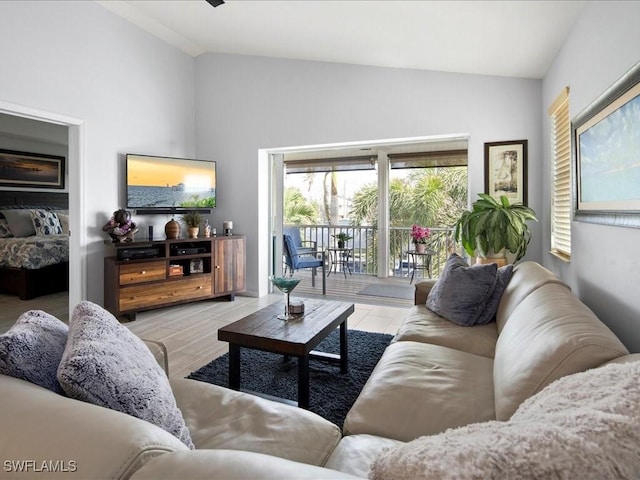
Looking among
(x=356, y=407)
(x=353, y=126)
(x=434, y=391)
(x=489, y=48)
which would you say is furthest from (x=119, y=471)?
(x=353, y=126)

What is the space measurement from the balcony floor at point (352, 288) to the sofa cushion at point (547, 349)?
3093 millimetres

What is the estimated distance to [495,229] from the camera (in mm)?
3197

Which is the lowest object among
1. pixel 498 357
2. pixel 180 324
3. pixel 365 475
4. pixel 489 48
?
pixel 180 324

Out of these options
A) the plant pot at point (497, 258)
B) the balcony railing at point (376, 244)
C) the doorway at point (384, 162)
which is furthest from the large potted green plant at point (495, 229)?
the balcony railing at point (376, 244)

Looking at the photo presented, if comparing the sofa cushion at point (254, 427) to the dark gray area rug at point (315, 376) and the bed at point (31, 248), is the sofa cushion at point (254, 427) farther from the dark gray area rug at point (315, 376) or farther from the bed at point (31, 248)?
the bed at point (31, 248)

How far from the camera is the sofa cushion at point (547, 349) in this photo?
110cm

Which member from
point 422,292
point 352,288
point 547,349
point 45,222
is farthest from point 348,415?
point 45,222

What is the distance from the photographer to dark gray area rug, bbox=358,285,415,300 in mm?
5258

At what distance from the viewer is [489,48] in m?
3.13

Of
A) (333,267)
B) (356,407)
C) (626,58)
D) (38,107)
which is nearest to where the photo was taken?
(356,407)

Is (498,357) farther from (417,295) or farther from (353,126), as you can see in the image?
(353,126)

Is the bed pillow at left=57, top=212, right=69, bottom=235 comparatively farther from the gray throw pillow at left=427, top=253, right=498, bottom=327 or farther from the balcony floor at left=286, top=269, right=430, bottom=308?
the gray throw pillow at left=427, top=253, right=498, bottom=327

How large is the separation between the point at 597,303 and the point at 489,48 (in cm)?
224

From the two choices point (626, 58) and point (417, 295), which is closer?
point (626, 58)
